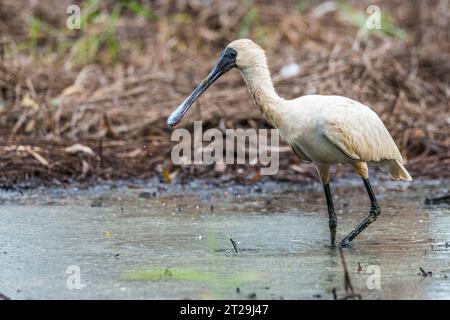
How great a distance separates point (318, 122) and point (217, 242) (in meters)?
1.04

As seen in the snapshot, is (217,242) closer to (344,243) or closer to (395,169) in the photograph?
(344,243)

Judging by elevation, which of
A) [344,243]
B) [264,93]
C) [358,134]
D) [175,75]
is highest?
[175,75]

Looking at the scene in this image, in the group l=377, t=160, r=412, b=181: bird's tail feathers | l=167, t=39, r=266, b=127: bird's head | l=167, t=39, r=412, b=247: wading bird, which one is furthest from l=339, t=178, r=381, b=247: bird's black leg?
l=167, t=39, r=266, b=127: bird's head

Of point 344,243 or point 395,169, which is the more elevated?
point 395,169

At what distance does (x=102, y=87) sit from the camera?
12109mm

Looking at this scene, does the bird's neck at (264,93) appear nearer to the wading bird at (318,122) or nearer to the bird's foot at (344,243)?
the wading bird at (318,122)

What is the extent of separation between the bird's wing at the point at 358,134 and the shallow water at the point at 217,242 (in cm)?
58

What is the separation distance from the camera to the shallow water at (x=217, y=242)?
17.0 feet

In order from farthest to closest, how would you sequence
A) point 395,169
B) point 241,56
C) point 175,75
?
1. point 175,75
2. point 395,169
3. point 241,56

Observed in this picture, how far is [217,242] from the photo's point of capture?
6.70 metres

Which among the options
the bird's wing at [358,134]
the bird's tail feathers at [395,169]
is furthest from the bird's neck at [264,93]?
the bird's tail feathers at [395,169]

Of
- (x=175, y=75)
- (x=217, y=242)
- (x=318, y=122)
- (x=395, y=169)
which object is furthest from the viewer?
(x=175, y=75)

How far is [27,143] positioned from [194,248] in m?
4.16

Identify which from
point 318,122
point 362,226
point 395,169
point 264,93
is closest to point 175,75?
point 395,169
